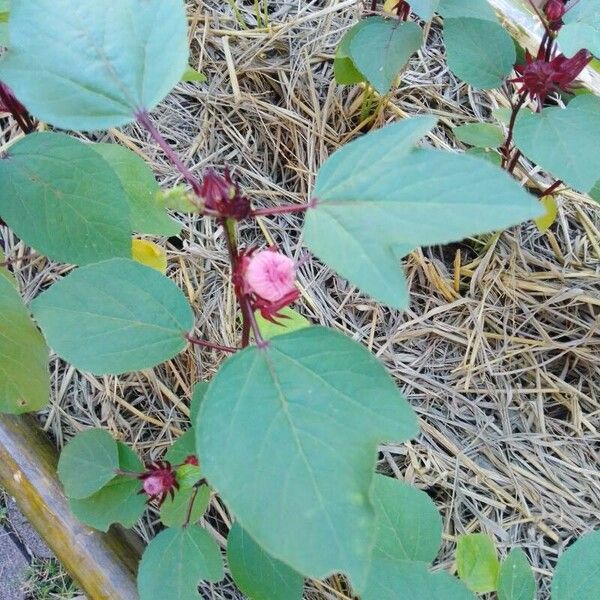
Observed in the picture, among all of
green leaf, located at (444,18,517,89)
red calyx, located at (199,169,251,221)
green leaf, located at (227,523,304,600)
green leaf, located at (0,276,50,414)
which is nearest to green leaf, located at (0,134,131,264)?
green leaf, located at (0,276,50,414)

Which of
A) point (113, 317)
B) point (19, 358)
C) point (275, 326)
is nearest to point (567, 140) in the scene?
point (275, 326)

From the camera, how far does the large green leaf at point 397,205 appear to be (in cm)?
31

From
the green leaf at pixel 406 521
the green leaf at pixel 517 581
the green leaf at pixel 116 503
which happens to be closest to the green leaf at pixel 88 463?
the green leaf at pixel 116 503

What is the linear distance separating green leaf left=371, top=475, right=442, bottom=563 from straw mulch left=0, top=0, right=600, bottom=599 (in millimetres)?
214

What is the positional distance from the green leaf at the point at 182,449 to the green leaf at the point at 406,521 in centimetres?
18

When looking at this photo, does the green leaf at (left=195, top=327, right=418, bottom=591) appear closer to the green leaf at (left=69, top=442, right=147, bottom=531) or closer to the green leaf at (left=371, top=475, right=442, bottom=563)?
the green leaf at (left=371, top=475, right=442, bottom=563)

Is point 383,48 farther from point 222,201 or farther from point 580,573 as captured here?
point 580,573

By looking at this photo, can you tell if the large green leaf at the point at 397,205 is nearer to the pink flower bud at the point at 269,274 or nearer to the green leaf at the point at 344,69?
the pink flower bud at the point at 269,274

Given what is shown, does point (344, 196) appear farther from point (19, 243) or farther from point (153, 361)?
point (19, 243)

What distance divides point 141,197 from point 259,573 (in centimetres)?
37

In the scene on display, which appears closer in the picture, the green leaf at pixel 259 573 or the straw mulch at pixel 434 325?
the green leaf at pixel 259 573

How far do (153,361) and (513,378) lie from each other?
494 mm

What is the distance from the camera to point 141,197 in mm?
636

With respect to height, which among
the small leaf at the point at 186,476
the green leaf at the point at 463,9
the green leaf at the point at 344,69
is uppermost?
the green leaf at the point at 463,9
